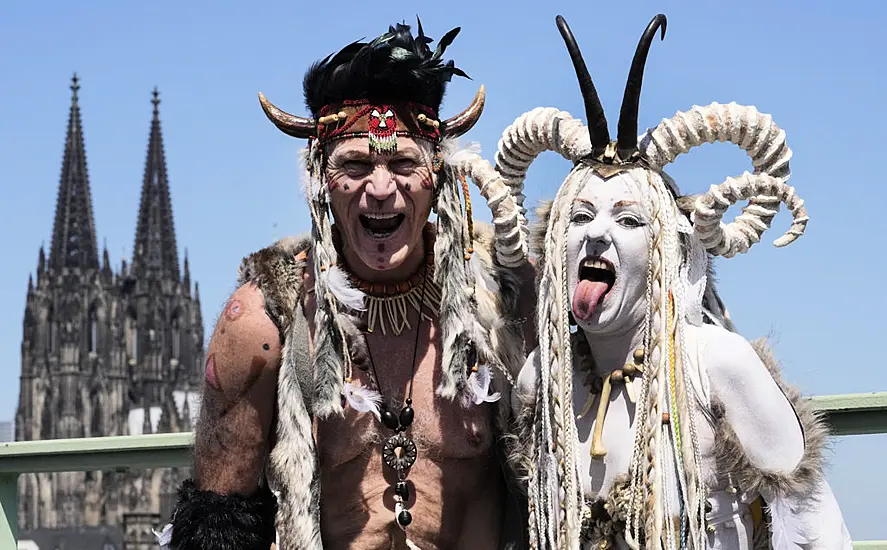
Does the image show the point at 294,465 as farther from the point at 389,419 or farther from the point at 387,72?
the point at 387,72

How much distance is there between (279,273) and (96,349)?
257 feet

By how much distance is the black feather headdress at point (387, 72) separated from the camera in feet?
14.0

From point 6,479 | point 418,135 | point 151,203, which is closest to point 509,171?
point 418,135

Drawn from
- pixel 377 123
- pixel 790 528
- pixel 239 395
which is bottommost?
pixel 790 528

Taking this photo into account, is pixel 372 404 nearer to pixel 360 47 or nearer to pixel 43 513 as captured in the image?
pixel 360 47

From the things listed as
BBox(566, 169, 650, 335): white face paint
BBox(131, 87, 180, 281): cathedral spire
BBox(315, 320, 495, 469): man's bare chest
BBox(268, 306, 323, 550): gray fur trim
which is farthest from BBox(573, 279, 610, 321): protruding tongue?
BBox(131, 87, 180, 281): cathedral spire

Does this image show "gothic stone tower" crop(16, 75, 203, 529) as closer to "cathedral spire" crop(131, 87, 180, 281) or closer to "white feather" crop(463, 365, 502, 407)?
"cathedral spire" crop(131, 87, 180, 281)

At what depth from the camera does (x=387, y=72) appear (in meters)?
4.28

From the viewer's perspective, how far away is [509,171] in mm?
4195

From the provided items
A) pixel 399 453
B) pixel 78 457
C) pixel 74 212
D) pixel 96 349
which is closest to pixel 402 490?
pixel 399 453

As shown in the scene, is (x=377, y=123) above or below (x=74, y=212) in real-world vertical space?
below

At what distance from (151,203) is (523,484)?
83389 millimetres

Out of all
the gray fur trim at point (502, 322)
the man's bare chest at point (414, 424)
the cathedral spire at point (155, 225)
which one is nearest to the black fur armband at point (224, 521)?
the man's bare chest at point (414, 424)

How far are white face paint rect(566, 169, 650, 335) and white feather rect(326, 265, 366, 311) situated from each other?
753 millimetres
